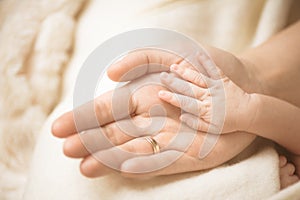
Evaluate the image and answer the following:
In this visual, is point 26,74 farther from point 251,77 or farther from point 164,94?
point 251,77

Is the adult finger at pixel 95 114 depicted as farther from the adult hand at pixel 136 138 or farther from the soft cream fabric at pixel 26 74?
the soft cream fabric at pixel 26 74

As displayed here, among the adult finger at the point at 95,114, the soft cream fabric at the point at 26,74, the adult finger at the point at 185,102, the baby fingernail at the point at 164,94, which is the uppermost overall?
the soft cream fabric at the point at 26,74

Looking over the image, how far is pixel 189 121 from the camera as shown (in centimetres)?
69

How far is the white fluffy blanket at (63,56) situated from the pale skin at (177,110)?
1.2 inches

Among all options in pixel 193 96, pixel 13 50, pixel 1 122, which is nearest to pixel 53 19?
pixel 13 50

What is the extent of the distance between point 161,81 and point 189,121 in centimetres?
8

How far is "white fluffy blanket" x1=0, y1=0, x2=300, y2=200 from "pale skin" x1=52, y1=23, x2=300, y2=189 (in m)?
0.03

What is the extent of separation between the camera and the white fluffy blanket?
2.24ft

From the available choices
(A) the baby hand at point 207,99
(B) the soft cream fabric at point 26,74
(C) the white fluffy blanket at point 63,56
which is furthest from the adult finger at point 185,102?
(B) the soft cream fabric at point 26,74

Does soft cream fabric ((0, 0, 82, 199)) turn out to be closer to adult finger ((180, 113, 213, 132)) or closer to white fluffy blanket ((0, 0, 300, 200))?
white fluffy blanket ((0, 0, 300, 200))

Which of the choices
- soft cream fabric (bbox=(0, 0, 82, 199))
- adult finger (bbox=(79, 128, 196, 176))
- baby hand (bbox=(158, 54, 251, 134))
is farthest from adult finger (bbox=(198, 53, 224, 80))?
soft cream fabric (bbox=(0, 0, 82, 199))

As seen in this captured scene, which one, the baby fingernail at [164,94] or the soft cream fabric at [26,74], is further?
the soft cream fabric at [26,74]

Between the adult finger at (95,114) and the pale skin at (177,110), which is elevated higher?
the adult finger at (95,114)

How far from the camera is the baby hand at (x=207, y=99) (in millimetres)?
A: 683
